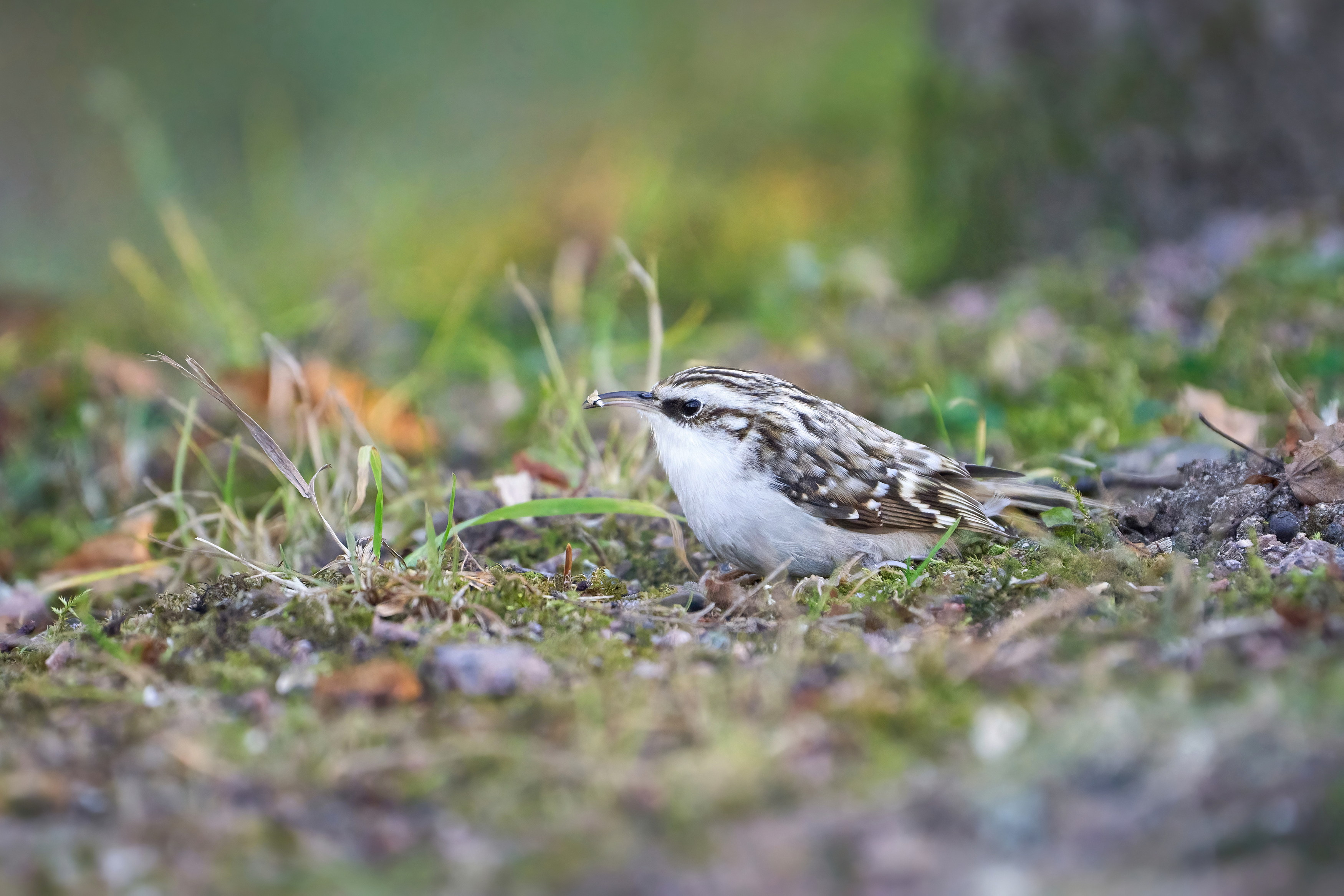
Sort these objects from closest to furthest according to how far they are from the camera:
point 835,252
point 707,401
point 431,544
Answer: point 431,544, point 707,401, point 835,252

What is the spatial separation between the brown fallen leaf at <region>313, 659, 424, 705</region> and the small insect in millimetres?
1583

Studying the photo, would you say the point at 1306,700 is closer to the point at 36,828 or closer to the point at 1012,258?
the point at 36,828

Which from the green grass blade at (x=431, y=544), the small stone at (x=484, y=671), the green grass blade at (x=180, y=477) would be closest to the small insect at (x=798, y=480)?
the green grass blade at (x=431, y=544)

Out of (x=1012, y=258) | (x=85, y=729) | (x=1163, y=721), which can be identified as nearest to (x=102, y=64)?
(x=1012, y=258)

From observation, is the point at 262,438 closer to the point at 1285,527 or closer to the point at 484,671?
the point at 484,671

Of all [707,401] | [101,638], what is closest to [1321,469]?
[707,401]

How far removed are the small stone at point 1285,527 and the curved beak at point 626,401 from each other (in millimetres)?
2240

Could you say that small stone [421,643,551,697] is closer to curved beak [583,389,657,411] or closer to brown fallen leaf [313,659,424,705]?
brown fallen leaf [313,659,424,705]

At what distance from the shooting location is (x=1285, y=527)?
4113 millimetres

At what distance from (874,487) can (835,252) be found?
17.1 feet

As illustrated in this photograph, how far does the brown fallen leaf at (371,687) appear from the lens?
310cm

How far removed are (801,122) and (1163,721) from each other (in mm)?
11736

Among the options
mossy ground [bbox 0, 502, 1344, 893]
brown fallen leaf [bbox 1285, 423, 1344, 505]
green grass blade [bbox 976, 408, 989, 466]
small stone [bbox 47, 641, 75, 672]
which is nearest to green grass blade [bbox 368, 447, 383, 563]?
mossy ground [bbox 0, 502, 1344, 893]

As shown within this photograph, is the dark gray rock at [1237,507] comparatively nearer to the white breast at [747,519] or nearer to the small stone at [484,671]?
the white breast at [747,519]
